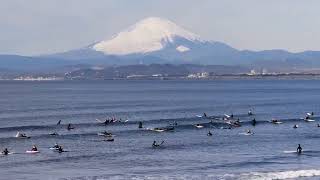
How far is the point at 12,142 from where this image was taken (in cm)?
9294

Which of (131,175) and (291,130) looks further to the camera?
(291,130)

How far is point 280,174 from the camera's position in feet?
213

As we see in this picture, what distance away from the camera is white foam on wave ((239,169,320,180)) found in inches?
2500

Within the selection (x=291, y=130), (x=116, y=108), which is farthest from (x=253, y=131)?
(x=116, y=108)

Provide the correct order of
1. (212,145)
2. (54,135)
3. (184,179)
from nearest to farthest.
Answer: (184,179) < (212,145) < (54,135)

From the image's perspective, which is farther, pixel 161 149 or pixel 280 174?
pixel 161 149

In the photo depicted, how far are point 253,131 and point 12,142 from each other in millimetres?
36141

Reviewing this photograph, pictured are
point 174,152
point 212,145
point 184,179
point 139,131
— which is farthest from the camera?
point 139,131

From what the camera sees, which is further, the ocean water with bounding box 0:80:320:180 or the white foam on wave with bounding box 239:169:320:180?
the ocean water with bounding box 0:80:320:180

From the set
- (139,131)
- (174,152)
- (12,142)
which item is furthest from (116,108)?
(174,152)

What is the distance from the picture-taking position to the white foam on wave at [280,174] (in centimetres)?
6350

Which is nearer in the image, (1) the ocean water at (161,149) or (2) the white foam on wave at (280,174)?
(2) the white foam on wave at (280,174)

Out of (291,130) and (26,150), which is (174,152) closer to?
(26,150)

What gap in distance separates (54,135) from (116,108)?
6787 cm
